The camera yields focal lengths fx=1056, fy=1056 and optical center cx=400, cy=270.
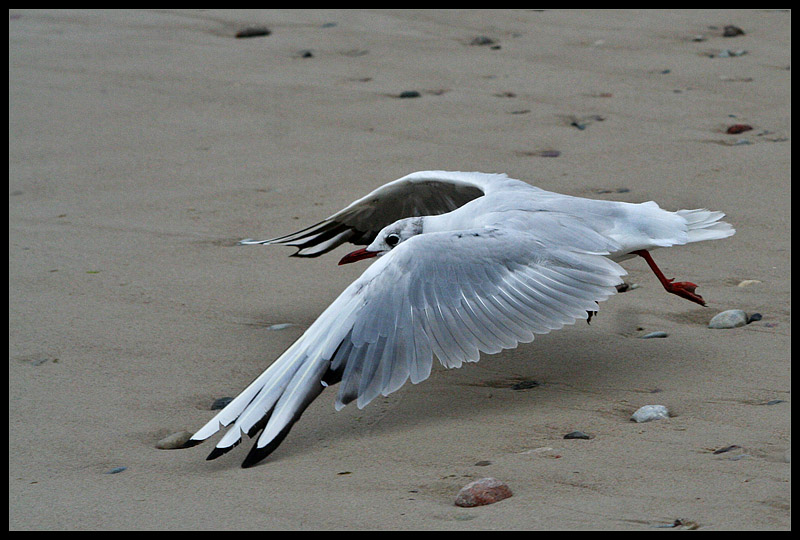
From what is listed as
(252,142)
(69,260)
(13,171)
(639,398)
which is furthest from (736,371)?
(13,171)

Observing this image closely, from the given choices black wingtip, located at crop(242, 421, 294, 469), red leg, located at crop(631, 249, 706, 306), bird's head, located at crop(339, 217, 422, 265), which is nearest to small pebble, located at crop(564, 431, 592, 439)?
black wingtip, located at crop(242, 421, 294, 469)

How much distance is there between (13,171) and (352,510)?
3.58m

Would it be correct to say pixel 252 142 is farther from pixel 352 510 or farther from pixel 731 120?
pixel 352 510

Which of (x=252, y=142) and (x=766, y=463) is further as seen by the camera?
(x=252, y=142)

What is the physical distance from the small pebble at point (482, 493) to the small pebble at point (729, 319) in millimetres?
1348

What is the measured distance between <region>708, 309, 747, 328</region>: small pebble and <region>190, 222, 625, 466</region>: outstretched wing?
502mm

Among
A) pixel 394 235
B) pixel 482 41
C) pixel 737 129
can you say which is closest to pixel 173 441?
pixel 394 235

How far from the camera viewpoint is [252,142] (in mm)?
5418

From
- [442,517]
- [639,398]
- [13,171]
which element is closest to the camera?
[442,517]

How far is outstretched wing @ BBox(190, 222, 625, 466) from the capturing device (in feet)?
9.03

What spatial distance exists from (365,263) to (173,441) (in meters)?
1.60

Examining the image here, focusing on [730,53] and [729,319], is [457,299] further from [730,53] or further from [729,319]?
[730,53]

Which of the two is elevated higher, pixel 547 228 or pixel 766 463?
pixel 547 228

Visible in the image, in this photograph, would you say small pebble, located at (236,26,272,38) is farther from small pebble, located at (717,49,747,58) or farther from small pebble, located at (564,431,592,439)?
small pebble, located at (564,431,592,439)
